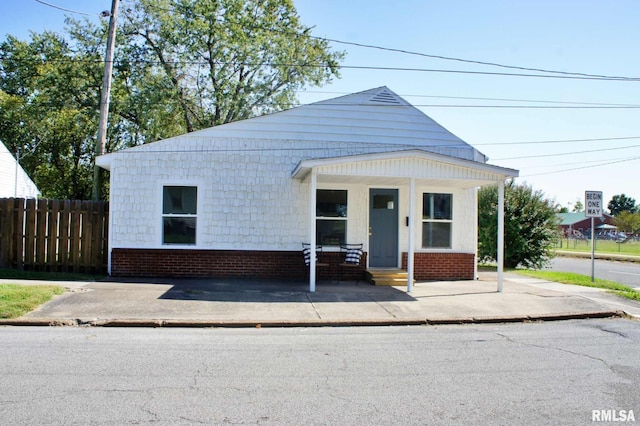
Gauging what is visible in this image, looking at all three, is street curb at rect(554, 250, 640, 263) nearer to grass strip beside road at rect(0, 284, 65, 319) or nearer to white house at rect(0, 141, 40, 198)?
grass strip beside road at rect(0, 284, 65, 319)

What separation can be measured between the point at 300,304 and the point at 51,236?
7.31 m

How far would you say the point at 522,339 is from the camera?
737cm

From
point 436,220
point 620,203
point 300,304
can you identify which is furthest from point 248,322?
point 620,203

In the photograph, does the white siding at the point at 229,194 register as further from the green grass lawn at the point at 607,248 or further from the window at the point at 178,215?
the green grass lawn at the point at 607,248

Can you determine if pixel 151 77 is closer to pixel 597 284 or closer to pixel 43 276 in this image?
pixel 43 276

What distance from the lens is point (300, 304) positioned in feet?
31.2

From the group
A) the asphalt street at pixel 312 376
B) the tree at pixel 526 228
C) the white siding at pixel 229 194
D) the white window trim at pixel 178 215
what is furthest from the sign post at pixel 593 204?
the white window trim at pixel 178 215

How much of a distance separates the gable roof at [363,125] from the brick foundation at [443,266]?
2.97m

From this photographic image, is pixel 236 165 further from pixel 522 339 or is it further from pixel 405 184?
pixel 522 339

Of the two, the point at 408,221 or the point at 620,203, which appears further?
the point at 620,203

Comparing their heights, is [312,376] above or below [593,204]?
below

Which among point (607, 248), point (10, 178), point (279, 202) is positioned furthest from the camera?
point (607, 248)

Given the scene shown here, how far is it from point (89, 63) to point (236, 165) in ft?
55.0

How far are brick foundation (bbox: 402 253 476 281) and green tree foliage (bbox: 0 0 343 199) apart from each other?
14.2m
